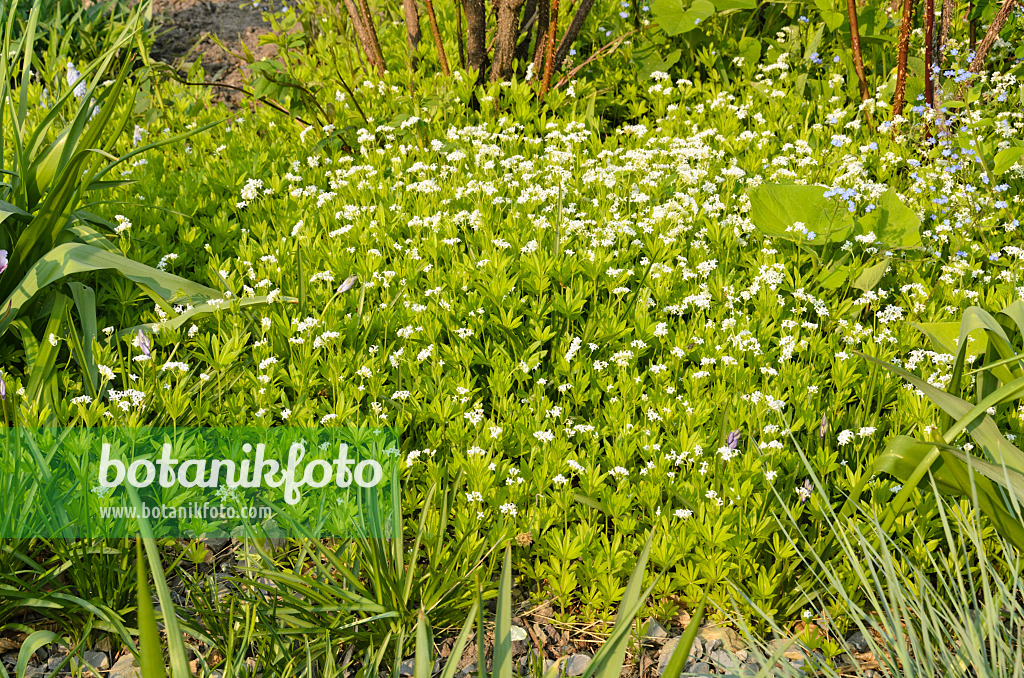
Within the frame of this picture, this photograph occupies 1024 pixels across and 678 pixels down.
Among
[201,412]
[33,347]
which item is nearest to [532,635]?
[201,412]

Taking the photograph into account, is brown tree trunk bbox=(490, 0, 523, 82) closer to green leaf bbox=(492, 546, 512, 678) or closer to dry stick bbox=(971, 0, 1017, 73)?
dry stick bbox=(971, 0, 1017, 73)

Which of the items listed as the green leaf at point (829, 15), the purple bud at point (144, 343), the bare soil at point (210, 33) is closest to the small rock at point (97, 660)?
the purple bud at point (144, 343)

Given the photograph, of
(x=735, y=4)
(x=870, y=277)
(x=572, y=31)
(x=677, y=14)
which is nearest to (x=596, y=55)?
(x=572, y=31)

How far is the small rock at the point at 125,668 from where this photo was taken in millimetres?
2244

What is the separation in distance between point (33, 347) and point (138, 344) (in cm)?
49

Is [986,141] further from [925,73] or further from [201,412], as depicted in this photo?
[201,412]

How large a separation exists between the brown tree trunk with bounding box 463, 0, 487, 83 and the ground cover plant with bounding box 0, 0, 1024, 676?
0.18m

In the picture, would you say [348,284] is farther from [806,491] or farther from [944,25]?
[944,25]

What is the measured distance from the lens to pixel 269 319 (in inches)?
127

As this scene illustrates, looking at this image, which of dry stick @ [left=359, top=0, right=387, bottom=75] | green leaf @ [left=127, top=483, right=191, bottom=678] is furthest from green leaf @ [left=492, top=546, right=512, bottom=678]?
dry stick @ [left=359, top=0, right=387, bottom=75]

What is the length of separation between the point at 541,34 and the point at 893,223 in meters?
2.84

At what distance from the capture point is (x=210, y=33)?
7195 mm

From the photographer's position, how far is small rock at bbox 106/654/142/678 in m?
2.24

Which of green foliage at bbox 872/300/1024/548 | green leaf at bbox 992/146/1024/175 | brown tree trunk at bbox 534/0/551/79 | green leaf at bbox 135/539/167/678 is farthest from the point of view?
brown tree trunk at bbox 534/0/551/79
